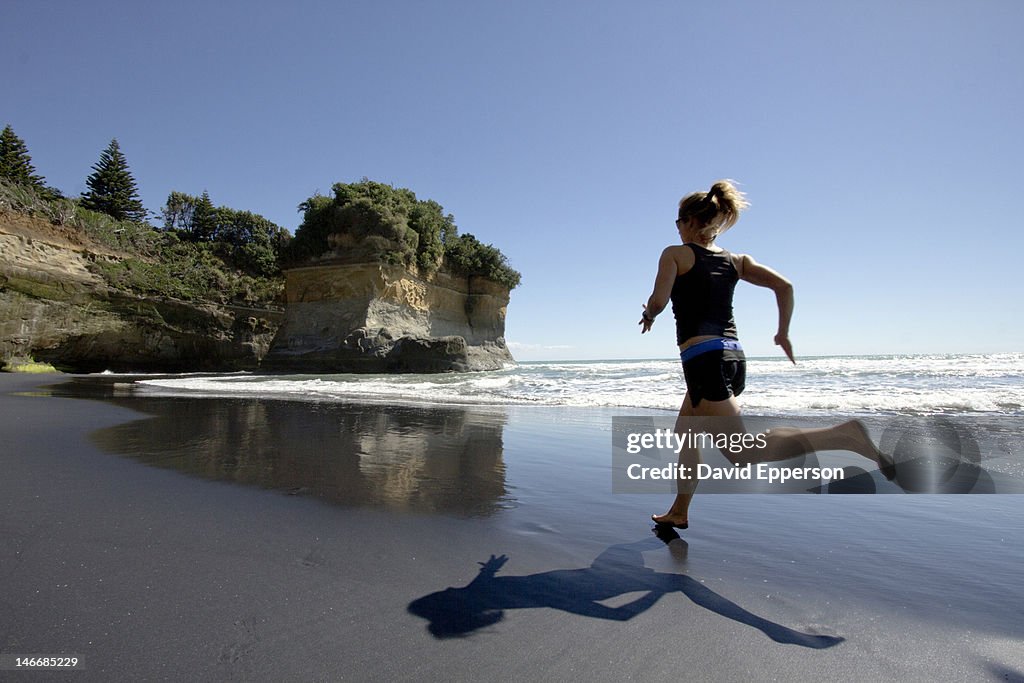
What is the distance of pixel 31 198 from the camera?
23.4 metres

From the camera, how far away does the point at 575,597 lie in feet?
5.65

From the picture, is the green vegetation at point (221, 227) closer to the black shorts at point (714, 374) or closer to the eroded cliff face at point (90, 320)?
the eroded cliff face at point (90, 320)

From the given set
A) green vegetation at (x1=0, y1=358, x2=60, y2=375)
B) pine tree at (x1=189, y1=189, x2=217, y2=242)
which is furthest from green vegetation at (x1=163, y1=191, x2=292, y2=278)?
green vegetation at (x1=0, y1=358, x2=60, y2=375)

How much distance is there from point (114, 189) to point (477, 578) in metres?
59.8

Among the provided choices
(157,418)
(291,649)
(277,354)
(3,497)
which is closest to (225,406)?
(157,418)

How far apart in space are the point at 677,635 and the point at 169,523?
7.58 feet

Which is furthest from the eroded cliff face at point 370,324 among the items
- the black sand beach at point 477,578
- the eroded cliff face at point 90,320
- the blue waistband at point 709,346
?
the blue waistband at point 709,346

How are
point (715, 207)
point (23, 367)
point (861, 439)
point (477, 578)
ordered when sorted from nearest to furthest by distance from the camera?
1. point (477, 578)
2. point (861, 439)
3. point (715, 207)
4. point (23, 367)

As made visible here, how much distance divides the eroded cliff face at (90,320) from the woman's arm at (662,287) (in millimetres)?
26844

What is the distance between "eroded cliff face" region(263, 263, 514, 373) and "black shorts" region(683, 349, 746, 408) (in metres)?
21.7

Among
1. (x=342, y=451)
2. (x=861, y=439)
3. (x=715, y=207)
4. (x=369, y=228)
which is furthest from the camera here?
(x=369, y=228)

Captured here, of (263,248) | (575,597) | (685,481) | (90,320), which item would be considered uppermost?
(263,248)

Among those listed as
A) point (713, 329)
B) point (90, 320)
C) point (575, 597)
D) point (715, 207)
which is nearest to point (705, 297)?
point (713, 329)

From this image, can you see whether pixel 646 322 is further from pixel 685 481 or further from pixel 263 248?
pixel 263 248
